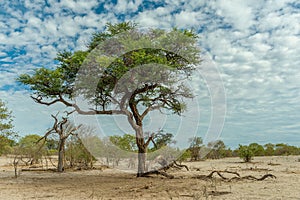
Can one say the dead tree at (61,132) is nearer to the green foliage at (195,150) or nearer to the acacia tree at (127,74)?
the acacia tree at (127,74)

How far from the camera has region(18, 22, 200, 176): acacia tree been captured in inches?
604

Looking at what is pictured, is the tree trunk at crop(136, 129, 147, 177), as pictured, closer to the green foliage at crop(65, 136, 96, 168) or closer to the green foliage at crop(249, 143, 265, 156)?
the green foliage at crop(65, 136, 96, 168)

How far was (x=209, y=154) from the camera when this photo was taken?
4756 centimetres

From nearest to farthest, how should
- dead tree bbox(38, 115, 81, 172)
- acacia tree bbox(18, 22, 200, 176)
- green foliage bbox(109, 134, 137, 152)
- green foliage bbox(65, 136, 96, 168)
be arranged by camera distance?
acacia tree bbox(18, 22, 200, 176)
dead tree bbox(38, 115, 81, 172)
green foliage bbox(109, 134, 137, 152)
green foliage bbox(65, 136, 96, 168)

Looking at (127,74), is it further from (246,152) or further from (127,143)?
(246,152)

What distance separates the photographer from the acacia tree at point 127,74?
15.3 meters

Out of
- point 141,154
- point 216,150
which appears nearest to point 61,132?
point 141,154

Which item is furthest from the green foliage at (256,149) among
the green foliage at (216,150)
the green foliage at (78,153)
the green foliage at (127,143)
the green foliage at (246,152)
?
the green foliage at (78,153)

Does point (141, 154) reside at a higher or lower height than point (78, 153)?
higher

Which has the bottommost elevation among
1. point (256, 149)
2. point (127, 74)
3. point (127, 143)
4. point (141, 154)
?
point (256, 149)

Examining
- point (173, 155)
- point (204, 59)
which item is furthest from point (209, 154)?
point (204, 59)

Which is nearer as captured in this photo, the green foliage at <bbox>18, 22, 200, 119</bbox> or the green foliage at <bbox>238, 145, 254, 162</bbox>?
the green foliage at <bbox>18, 22, 200, 119</bbox>

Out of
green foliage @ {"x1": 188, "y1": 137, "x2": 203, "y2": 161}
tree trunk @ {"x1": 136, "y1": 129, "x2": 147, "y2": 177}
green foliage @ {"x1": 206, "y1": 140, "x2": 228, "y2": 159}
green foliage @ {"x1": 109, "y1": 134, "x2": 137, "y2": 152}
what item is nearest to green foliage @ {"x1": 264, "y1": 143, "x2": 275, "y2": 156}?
green foliage @ {"x1": 206, "y1": 140, "x2": 228, "y2": 159}

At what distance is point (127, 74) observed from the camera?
50.5 feet
